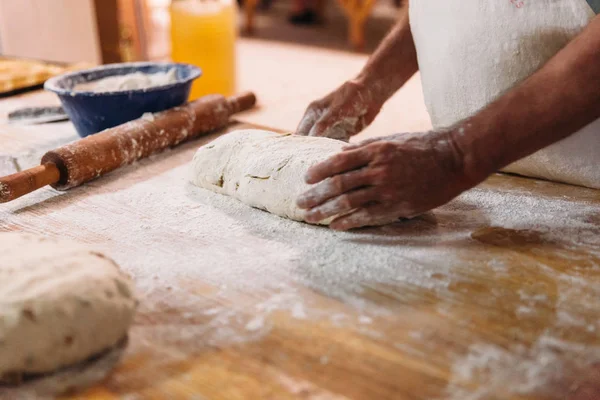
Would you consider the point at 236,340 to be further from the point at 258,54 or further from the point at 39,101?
the point at 258,54

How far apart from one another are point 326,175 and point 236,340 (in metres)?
0.37

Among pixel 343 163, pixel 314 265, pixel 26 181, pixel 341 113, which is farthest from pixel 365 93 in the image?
pixel 26 181

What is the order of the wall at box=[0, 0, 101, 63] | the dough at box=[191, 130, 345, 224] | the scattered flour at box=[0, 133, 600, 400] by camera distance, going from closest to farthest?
the scattered flour at box=[0, 133, 600, 400], the dough at box=[191, 130, 345, 224], the wall at box=[0, 0, 101, 63]

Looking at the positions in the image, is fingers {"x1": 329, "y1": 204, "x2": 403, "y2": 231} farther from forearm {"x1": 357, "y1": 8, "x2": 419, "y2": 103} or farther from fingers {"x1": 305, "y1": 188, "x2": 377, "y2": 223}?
forearm {"x1": 357, "y1": 8, "x2": 419, "y2": 103}

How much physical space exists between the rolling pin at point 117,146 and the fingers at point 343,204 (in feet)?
2.03

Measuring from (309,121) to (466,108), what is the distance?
0.40m

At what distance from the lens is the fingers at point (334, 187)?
1087 mm

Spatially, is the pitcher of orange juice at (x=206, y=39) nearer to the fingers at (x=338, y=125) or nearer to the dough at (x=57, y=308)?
the fingers at (x=338, y=125)

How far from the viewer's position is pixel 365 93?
1.64 meters

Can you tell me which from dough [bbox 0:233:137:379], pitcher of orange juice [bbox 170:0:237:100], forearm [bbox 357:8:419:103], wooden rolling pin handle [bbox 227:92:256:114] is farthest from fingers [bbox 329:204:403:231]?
pitcher of orange juice [bbox 170:0:237:100]

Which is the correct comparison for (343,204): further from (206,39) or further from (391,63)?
(206,39)

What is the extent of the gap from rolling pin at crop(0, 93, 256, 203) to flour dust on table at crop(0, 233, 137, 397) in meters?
0.49

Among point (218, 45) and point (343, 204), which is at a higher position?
point (218, 45)

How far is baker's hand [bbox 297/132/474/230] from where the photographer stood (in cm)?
107
